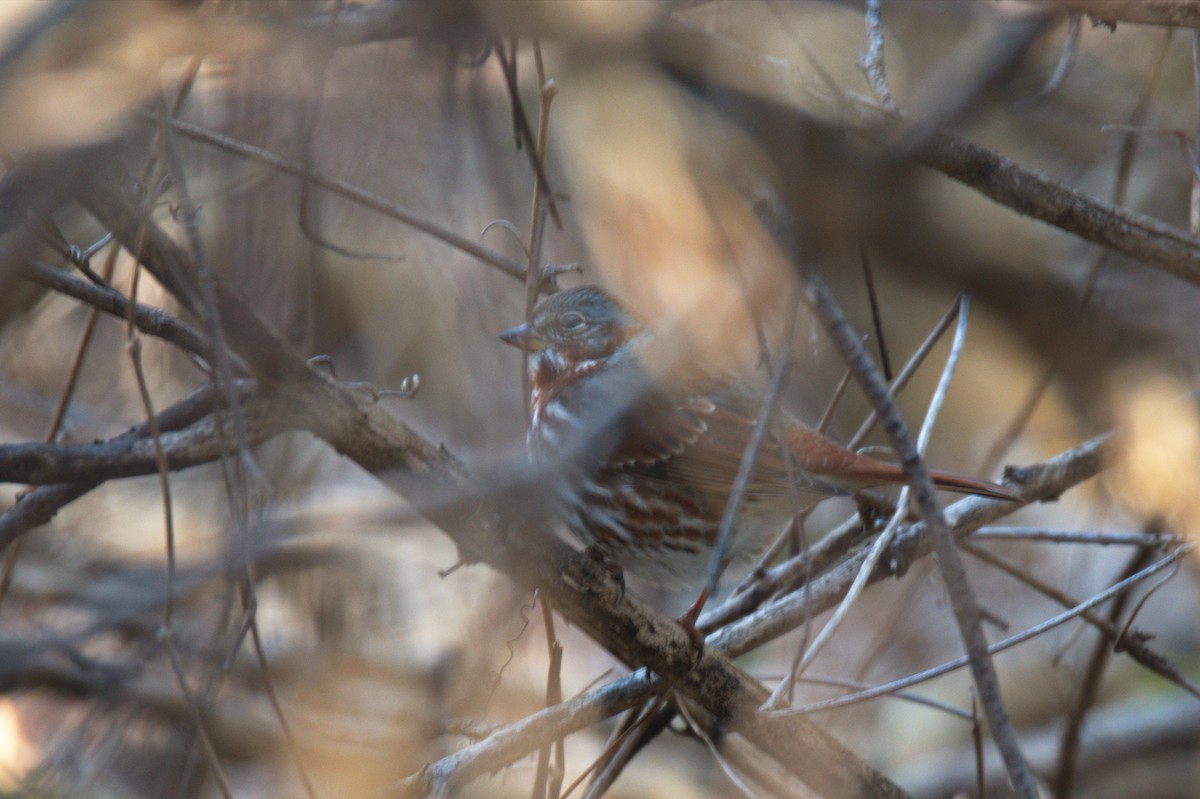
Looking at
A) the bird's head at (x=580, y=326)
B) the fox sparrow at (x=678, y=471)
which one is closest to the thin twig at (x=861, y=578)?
the fox sparrow at (x=678, y=471)

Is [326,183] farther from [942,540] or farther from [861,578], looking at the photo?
[942,540]

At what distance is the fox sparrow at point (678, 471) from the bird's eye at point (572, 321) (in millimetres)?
52

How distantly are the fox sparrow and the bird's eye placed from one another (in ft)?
0.17

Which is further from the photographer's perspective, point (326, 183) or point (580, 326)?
point (580, 326)

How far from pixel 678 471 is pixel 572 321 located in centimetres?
69

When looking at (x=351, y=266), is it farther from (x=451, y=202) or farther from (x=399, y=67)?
(x=399, y=67)

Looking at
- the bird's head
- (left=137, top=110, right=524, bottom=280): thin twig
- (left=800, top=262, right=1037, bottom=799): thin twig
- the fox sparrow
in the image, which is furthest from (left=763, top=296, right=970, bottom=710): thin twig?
the bird's head

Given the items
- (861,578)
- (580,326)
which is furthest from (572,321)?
(861,578)

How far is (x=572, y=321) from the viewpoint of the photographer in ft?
11.5

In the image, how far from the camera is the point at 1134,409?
3299 millimetres

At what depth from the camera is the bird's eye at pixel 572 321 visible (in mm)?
3502

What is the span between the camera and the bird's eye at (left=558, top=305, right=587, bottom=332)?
350 cm

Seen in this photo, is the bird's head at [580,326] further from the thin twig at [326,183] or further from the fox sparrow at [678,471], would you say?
the thin twig at [326,183]

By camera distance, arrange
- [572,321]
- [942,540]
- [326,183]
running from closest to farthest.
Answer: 1. [942,540]
2. [326,183]
3. [572,321]
